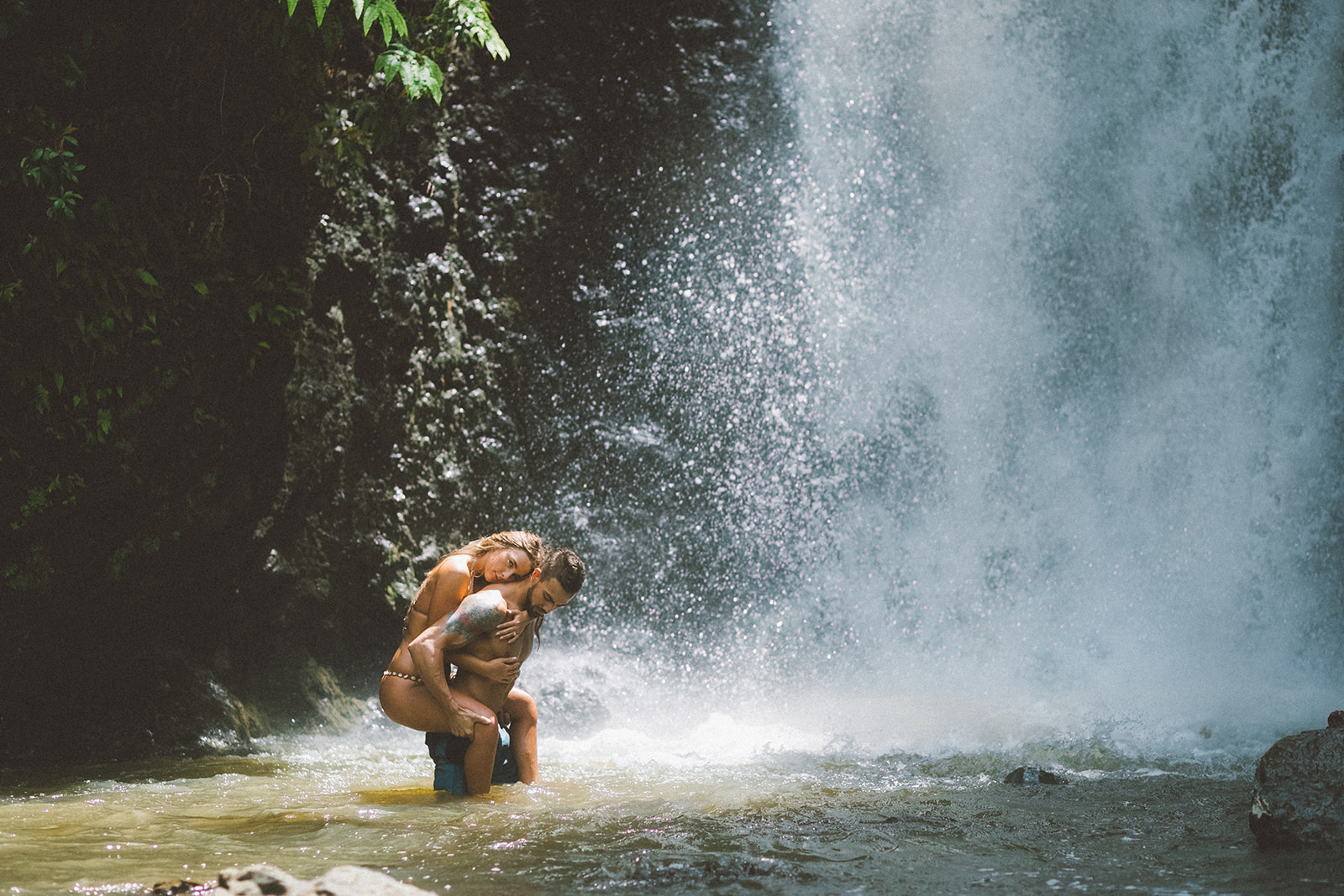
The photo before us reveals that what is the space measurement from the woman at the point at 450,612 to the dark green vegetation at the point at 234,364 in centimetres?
212

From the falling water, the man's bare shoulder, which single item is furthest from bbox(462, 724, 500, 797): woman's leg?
the falling water

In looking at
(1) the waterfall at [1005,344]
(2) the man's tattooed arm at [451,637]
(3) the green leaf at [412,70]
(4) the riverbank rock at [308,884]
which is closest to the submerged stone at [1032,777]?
(2) the man's tattooed arm at [451,637]

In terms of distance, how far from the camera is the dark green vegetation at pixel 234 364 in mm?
5020

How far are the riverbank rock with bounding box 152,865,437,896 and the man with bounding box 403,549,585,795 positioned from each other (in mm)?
1603

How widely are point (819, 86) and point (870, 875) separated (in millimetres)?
8490

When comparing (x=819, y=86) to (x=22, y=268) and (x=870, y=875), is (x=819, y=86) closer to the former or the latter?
(x=22, y=268)

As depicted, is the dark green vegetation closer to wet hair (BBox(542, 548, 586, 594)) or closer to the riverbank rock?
wet hair (BBox(542, 548, 586, 594))

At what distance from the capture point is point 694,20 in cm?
938

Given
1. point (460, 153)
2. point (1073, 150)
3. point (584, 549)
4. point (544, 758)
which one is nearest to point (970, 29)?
point (1073, 150)

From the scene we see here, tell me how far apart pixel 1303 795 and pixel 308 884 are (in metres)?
2.90

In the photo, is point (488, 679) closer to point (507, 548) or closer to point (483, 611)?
point (483, 611)

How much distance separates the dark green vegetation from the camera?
198 inches

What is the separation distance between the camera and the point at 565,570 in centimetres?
398

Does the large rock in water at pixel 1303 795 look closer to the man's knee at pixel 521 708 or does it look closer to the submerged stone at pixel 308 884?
the submerged stone at pixel 308 884
